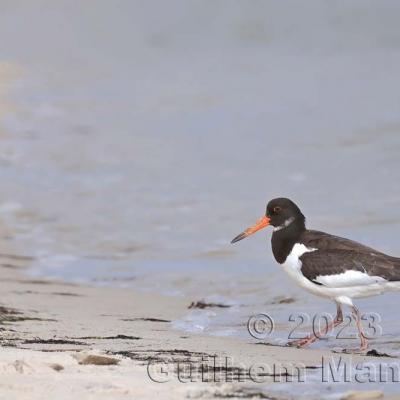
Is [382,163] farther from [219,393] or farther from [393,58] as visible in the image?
[219,393]

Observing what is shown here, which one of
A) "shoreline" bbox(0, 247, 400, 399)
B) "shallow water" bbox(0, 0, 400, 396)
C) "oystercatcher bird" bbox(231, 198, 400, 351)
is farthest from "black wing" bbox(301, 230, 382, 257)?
"shoreline" bbox(0, 247, 400, 399)

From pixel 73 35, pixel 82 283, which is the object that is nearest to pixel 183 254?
pixel 82 283

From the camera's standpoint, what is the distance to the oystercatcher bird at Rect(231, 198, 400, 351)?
7062 mm

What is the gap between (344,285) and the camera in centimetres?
717

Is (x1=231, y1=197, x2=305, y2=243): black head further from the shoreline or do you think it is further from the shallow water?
the shoreline

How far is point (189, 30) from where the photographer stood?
980 inches

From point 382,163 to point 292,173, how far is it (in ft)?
3.74

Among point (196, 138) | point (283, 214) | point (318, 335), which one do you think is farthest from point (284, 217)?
point (196, 138)

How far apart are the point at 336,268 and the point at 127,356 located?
1895 millimetres

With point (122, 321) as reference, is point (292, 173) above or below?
above

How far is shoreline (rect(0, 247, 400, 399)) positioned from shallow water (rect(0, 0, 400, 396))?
61cm

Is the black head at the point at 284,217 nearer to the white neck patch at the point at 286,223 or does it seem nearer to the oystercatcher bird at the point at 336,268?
the white neck patch at the point at 286,223

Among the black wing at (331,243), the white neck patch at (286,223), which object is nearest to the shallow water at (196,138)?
the black wing at (331,243)

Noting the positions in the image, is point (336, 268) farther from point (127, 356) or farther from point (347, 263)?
point (127, 356)
